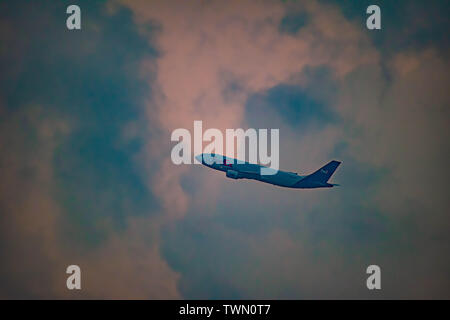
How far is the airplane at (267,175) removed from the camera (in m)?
162

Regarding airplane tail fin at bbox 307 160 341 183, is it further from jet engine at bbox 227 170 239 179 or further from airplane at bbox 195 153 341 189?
jet engine at bbox 227 170 239 179

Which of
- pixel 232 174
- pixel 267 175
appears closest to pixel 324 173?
pixel 267 175

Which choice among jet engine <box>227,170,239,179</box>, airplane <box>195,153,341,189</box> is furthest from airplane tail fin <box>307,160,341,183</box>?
jet engine <box>227,170,239,179</box>

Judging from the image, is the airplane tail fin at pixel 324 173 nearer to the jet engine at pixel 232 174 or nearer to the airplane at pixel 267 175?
the airplane at pixel 267 175

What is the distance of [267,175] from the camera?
534ft

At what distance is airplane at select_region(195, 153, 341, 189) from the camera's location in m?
162

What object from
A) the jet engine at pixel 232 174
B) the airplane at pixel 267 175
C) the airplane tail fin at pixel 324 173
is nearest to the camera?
the airplane at pixel 267 175

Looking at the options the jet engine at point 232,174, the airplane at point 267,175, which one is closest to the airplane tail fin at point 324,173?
the airplane at point 267,175

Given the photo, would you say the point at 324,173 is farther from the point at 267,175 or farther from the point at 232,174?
the point at 232,174
